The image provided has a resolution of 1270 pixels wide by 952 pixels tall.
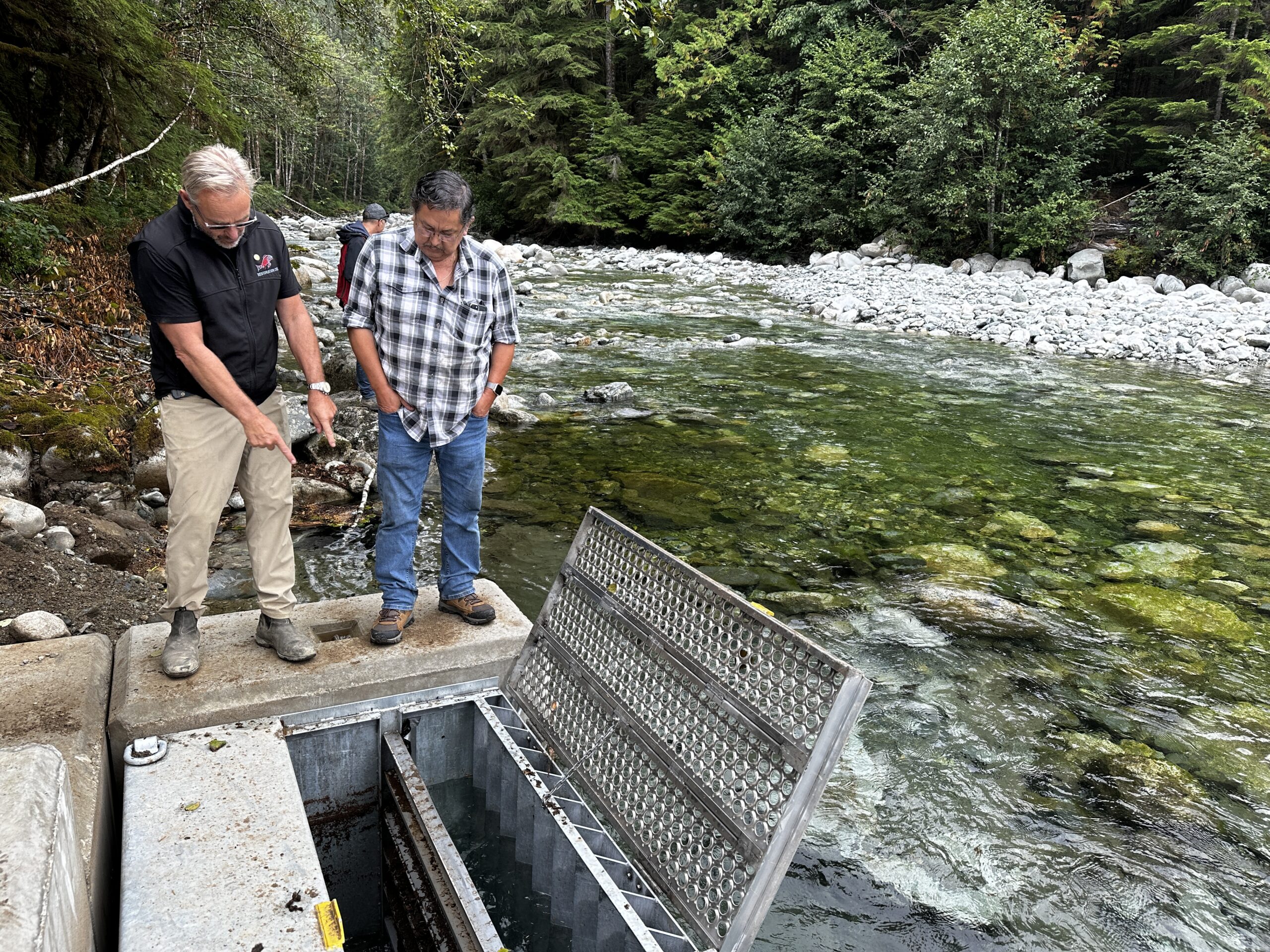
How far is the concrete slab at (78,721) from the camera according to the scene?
2.05m

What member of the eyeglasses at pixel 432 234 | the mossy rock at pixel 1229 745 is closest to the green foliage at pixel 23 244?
the eyeglasses at pixel 432 234

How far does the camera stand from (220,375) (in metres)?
2.58

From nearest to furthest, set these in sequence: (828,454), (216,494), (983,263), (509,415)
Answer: (216,494), (828,454), (509,415), (983,263)

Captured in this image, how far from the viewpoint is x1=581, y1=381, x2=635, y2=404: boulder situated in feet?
31.6

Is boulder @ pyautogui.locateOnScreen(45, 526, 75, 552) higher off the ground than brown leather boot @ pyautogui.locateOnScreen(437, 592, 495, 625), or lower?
lower

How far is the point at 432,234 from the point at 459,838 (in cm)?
203

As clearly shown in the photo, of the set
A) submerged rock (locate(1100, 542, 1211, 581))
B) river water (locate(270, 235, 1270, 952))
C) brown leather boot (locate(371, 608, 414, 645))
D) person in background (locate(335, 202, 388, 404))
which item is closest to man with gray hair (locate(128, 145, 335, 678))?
brown leather boot (locate(371, 608, 414, 645))

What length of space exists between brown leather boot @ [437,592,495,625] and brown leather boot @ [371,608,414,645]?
7.1 inches

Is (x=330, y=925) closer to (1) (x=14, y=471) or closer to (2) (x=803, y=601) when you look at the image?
(2) (x=803, y=601)

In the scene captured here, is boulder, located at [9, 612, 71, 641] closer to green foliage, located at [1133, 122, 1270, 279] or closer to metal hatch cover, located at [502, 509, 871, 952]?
metal hatch cover, located at [502, 509, 871, 952]

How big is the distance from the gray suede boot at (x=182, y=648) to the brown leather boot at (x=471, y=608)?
89cm

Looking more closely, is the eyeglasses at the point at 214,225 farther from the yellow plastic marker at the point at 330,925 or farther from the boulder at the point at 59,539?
the boulder at the point at 59,539

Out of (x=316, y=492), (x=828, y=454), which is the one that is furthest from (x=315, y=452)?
(x=828, y=454)

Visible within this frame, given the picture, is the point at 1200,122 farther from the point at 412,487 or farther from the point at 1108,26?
the point at 412,487
